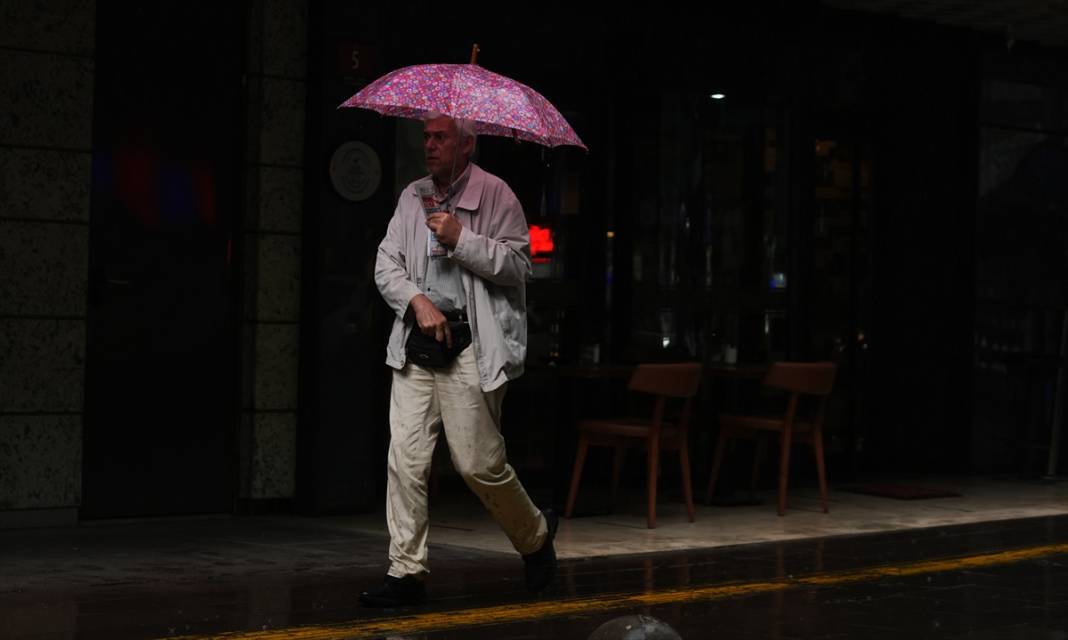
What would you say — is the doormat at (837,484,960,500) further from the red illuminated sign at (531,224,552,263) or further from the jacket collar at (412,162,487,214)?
the jacket collar at (412,162,487,214)

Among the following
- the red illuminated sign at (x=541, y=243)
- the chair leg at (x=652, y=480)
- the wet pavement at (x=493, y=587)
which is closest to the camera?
the wet pavement at (x=493, y=587)

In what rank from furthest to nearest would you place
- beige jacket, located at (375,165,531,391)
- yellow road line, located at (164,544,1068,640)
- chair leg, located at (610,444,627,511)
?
chair leg, located at (610,444,627,511) < beige jacket, located at (375,165,531,391) < yellow road line, located at (164,544,1068,640)

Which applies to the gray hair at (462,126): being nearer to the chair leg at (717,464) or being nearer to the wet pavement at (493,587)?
the wet pavement at (493,587)

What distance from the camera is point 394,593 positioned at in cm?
669

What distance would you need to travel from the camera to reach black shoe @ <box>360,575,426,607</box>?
6676 millimetres

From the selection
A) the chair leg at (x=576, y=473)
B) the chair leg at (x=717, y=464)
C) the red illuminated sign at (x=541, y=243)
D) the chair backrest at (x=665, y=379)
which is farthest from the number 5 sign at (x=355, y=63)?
the chair leg at (x=717, y=464)

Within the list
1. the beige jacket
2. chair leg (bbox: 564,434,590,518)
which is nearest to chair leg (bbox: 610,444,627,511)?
chair leg (bbox: 564,434,590,518)

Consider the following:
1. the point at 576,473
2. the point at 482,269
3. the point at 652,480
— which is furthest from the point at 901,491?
the point at 482,269

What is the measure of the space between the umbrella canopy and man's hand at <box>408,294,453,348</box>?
0.72 metres

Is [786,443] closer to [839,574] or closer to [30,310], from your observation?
[839,574]

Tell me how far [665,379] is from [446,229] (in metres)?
3.40

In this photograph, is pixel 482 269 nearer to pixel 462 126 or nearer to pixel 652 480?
pixel 462 126

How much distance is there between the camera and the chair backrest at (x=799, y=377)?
34.5ft

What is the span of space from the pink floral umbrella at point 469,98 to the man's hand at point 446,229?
0.39m
